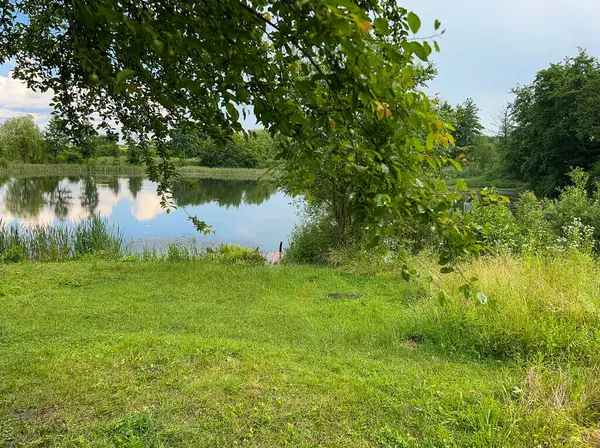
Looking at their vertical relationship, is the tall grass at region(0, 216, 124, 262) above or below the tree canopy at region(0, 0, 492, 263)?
below

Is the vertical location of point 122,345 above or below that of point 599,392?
below

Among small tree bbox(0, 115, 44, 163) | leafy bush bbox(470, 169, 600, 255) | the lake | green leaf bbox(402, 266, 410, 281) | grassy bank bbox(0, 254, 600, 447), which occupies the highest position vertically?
small tree bbox(0, 115, 44, 163)

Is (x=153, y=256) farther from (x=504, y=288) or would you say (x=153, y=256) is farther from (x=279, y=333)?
(x=504, y=288)

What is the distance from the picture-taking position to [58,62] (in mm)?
2781

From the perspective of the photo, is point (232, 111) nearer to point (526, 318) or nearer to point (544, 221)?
point (526, 318)

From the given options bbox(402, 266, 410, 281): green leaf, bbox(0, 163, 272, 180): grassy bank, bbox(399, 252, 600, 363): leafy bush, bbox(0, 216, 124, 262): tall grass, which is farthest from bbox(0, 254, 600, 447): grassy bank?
bbox(0, 163, 272, 180): grassy bank

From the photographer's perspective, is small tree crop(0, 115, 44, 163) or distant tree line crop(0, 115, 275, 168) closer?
distant tree line crop(0, 115, 275, 168)

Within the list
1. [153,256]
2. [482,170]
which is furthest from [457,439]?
[482,170]

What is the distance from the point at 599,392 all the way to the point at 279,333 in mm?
3018

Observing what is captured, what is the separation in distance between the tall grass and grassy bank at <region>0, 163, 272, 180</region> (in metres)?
25.2

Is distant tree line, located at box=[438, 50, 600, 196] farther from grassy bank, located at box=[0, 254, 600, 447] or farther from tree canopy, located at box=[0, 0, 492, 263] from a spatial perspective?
tree canopy, located at box=[0, 0, 492, 263]

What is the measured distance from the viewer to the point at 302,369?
3336 mm

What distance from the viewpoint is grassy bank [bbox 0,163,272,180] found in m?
39.9

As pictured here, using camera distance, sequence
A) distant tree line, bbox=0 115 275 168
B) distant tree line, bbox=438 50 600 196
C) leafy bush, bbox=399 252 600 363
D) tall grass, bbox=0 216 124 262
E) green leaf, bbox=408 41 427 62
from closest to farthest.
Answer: green leaf, bbox=408 41 427 62 < distant tree line, bbox=0 115 275 168 < leafy bush, bbox=399 252 600 363 < tall grass, bbox=0 216 124 262 < distant tree line, bbox=438 50 600 196
